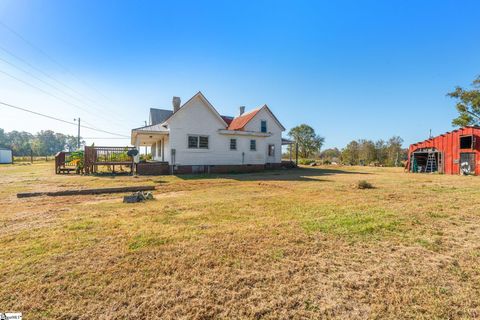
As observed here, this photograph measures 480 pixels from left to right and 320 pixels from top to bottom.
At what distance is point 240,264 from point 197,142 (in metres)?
15.8

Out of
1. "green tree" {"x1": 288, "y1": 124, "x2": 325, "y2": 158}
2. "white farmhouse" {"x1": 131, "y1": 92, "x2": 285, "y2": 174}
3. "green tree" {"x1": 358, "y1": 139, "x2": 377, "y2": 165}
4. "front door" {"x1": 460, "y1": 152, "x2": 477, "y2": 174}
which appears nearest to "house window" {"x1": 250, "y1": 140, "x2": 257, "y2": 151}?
"white farmhouse" {"x1": 131, "y1": 92, "x2": 285, "y2": 174}

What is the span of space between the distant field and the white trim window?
12.4 m

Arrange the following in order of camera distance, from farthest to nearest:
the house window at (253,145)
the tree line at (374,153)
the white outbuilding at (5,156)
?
the white outbuilding at (5,156)
the tree line at (374,153)
the house window at (253,145)

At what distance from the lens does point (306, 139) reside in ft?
156

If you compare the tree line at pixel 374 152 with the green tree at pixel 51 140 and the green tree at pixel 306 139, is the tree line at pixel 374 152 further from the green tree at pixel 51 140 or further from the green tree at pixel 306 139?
the green tree at pixel 51 140

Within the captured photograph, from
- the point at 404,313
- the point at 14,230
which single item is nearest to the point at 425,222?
the point at 404,313

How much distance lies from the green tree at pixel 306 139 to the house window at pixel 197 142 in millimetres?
32029

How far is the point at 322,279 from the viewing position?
273cm

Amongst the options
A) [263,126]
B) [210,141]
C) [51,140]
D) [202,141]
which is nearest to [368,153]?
[263,126]

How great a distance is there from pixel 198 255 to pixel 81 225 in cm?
295

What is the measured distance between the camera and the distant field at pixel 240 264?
2.24 m

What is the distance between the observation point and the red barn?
719 inches

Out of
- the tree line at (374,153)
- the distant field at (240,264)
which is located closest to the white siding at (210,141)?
the distant field at (240,264)

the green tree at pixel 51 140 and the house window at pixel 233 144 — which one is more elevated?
the green tree at pixel 51 140
